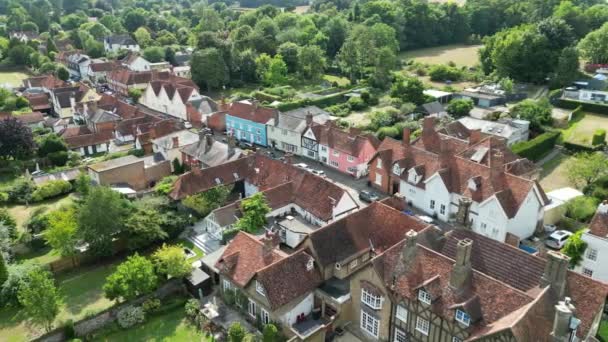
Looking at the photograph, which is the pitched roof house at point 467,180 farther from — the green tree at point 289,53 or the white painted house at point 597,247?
the green tree at point 289,53

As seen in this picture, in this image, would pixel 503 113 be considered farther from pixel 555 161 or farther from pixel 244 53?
pixel 244 53

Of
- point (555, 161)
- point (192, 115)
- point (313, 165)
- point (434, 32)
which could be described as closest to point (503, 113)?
point (555, 161)

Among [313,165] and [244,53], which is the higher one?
[244,53]

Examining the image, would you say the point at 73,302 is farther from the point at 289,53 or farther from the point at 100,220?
the point at 289,53

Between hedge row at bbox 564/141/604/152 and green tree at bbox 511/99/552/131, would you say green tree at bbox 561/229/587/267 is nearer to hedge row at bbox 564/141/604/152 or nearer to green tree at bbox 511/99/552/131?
hedge row at bbox 564/141/604/152

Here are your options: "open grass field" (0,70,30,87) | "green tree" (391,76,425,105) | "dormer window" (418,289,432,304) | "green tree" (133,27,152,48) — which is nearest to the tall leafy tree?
"open grass field" (0,70,30,87)
